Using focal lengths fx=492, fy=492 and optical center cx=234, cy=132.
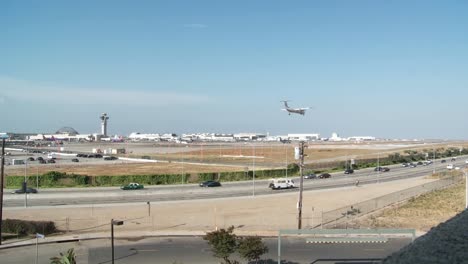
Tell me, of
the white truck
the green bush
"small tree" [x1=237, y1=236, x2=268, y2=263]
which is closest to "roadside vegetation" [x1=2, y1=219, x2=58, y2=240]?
the green bush

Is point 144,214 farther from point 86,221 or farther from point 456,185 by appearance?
point 456,185

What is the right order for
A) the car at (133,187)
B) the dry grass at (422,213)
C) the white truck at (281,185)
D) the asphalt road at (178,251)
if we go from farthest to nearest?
the white truck at (281,185)
the car at (133,187)
the dry grass at (422,213)
the asphalt road at (178,251)

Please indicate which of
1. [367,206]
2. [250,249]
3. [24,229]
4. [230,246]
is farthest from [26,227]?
[367,206]

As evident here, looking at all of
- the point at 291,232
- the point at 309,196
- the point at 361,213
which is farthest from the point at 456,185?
the point at 291,232

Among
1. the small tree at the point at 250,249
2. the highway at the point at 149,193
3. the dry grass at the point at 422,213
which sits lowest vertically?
the highway at the point at 149,193

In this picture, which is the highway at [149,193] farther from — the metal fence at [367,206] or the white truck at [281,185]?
the metal fence at [367,206]

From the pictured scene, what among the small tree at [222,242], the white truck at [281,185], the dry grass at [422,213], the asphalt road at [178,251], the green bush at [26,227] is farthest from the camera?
the white truck at [281,185]

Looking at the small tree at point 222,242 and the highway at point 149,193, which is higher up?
the small tree at point 222,242

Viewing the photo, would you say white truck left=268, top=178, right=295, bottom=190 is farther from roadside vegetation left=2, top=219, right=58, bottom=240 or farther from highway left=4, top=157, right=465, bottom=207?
roadside vegetation left=2, top=219, right=58, bottom=240

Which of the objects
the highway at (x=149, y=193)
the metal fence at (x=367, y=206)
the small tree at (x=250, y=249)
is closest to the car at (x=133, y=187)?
the highway at (x=149, y=193)
